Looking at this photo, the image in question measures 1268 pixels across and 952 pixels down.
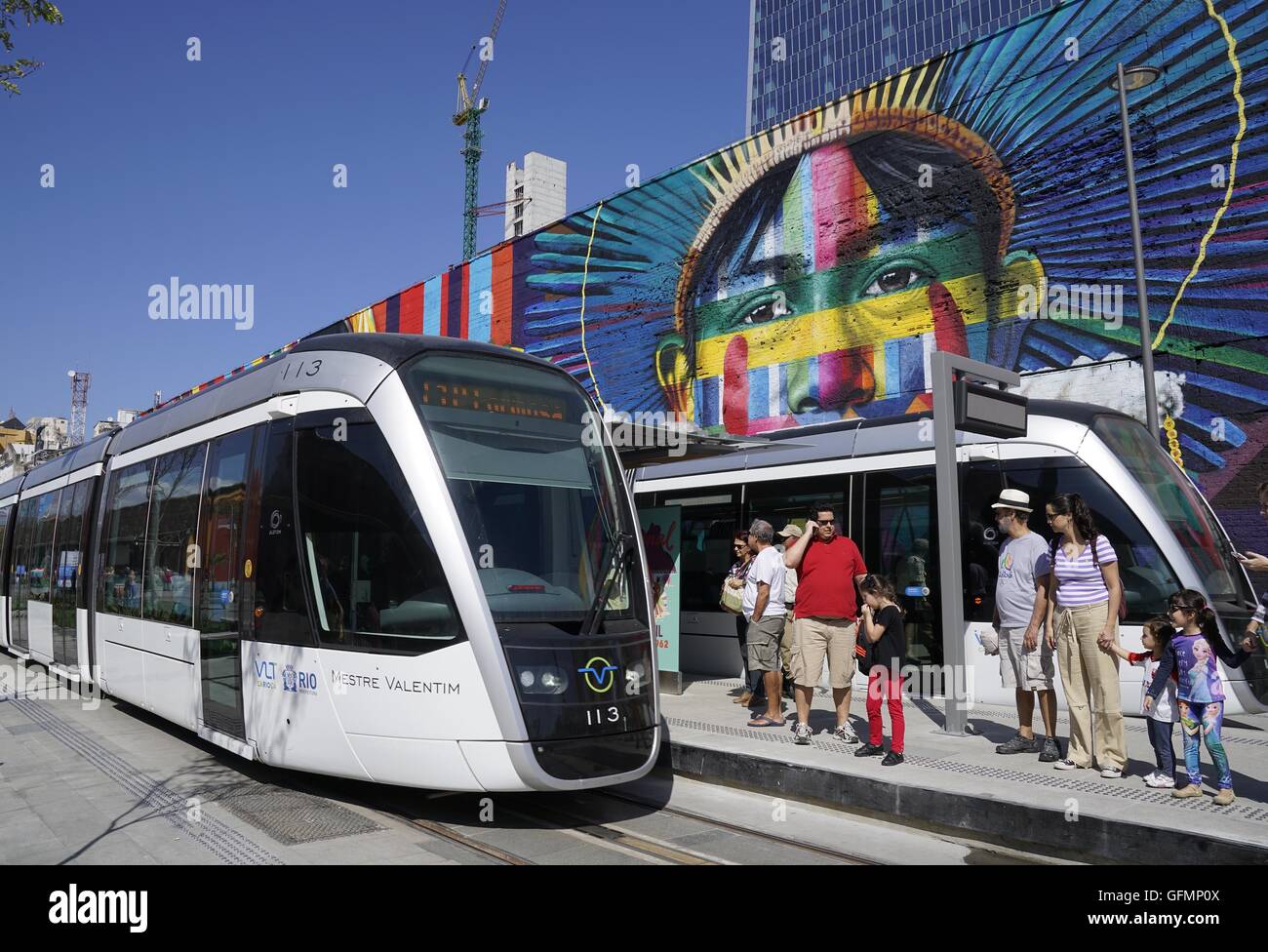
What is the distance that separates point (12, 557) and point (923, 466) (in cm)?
1404

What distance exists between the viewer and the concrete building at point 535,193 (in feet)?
147

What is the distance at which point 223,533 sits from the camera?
7688 millimetres

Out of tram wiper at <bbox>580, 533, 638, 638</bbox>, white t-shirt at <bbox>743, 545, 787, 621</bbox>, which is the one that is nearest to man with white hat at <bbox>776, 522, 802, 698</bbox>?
white t-shirt at <bbox>743, 545, 787, 621</bbox>

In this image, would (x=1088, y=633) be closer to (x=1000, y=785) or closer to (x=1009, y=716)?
(x=1000, y=785)

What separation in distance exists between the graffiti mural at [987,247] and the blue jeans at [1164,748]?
986 centimetres

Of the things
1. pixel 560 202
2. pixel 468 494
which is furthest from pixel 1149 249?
pixel 560 202

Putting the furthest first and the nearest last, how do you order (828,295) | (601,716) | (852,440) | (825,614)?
(828,295), (852,440), (825,614), (601,716)

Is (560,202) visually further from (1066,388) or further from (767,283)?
(1066,388)

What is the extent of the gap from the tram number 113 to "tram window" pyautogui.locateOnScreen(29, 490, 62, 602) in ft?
33.8

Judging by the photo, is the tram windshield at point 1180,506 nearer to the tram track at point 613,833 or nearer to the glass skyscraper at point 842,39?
the tram track at point 613,833

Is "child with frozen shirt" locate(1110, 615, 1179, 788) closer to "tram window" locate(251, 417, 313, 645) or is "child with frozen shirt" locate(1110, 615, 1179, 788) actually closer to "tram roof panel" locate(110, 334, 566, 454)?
"tram roof panel" locate(110, 334, 566, 454)

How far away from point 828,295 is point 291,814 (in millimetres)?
→ 16653

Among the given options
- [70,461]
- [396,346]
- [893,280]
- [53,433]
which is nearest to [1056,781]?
[396,346]

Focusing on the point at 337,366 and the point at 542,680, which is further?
the point at 337,366
